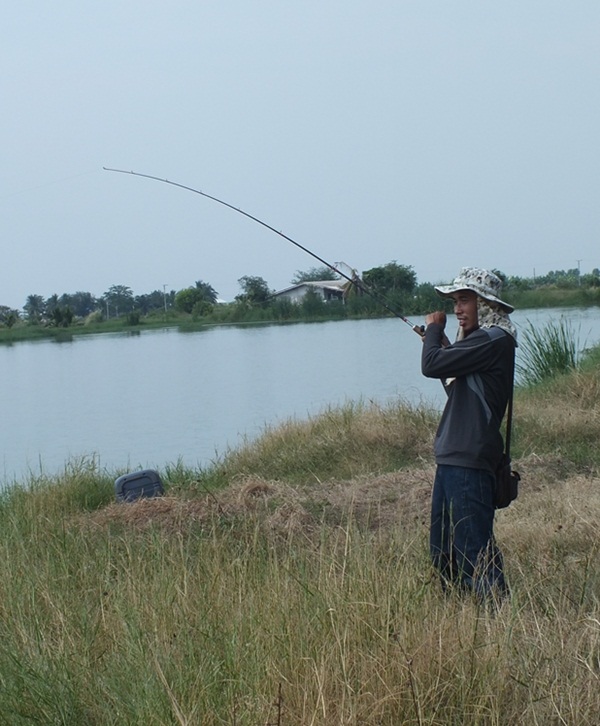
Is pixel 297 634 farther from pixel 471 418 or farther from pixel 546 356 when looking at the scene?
pixel 546 356

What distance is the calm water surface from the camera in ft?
59.5

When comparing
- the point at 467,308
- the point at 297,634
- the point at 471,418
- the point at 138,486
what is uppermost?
the point at 467,308

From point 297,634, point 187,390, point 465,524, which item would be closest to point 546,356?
point 465,524

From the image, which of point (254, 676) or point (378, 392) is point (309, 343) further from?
point (254, 676)

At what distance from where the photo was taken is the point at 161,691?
3236mm

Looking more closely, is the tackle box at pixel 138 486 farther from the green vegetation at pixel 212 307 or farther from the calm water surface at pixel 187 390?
the green vegetation at pixel 212 307

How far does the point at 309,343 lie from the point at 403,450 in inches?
1148

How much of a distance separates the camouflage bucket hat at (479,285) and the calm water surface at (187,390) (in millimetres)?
8841

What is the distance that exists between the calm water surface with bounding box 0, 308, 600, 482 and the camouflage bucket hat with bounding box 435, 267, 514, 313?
8.84m

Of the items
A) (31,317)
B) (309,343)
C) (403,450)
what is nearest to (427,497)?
(403,450)

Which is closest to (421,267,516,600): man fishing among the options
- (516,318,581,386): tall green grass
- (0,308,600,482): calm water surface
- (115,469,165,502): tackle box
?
(115,469,165,502): tackle box

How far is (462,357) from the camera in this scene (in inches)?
181

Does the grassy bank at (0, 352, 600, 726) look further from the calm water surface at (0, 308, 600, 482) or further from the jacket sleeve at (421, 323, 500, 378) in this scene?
the calm water surface at (0, 308, 600, 482)

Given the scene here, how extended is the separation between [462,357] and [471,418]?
31 cm
